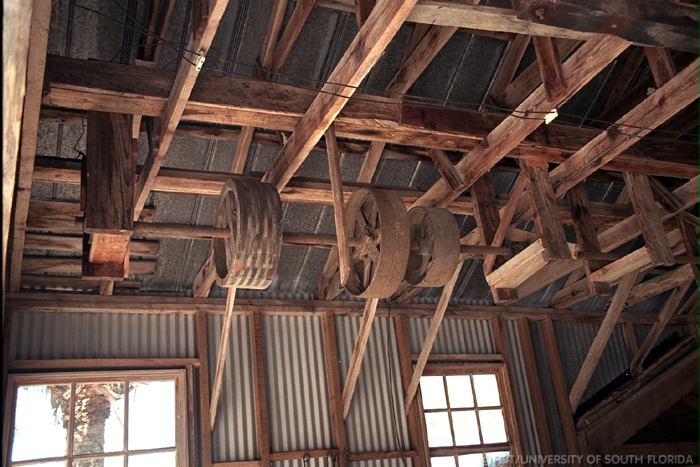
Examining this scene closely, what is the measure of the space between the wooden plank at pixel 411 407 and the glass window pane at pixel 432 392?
0.24m

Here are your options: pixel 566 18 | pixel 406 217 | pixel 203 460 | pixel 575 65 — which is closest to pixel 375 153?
pixel 406 217

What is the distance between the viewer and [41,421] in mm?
6375

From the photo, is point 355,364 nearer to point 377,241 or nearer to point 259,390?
point 259,390

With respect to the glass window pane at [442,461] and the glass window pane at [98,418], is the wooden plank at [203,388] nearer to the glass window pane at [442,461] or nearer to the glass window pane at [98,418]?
the glass window pane at [98,418]

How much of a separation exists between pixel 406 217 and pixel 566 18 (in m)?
1.62

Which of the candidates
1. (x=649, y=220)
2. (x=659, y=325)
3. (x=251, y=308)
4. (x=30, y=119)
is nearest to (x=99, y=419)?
(x=251, y=308)

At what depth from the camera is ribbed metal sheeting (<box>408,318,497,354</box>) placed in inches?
Answer: 329

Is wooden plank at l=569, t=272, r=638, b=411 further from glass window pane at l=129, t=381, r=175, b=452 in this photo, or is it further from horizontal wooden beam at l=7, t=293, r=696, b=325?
glass window pane at l=129, t=381, r=175, b=452

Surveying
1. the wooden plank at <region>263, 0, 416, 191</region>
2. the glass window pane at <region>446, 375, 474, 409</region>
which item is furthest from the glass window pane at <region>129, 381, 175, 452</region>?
the glass window pane at <region>446, 375, 474, 409</region>

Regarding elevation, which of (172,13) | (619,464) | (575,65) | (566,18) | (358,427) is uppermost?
(172,13)

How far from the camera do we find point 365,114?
4855mm

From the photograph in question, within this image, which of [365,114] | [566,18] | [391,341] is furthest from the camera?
[391,341]

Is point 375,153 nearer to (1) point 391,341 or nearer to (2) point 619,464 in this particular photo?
(1) point 391,341

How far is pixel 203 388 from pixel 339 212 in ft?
10.7
